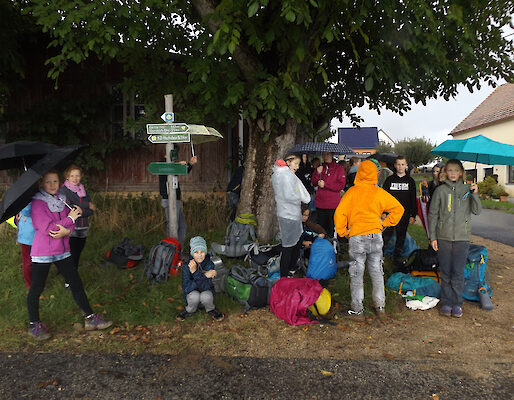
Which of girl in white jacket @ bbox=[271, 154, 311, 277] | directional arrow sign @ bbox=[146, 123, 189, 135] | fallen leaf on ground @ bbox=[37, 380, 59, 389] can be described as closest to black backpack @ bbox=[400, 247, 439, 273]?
girl in white jacket @ bbox=[271, 154, 311, 277]

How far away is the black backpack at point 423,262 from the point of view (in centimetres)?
486

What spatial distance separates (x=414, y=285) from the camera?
4730mm

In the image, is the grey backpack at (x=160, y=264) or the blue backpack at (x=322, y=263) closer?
the blue backpack at (x=322, y=263)

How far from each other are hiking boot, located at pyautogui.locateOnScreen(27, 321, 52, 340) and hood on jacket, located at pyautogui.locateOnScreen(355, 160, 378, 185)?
3.81 meters

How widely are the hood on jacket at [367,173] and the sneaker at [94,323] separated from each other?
10.8 ft

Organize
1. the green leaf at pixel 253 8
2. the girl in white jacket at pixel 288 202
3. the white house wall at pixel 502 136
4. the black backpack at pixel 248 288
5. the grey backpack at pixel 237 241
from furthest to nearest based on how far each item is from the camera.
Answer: the white house wall at pixel 502 136 < the grey backpack at pixel 237 241 < the girl in white jacket at pixel 288 202 < the black backpack at pixel 248 288 < the green leaf at pixel 253 8

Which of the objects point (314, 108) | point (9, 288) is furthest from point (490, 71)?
point (9, 288)

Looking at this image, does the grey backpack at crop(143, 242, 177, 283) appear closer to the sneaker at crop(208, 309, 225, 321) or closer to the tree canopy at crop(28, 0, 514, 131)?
the sneaker at crop(208, 309, 225, 321)

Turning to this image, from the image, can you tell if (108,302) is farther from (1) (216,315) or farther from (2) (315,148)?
(2) (315,148)

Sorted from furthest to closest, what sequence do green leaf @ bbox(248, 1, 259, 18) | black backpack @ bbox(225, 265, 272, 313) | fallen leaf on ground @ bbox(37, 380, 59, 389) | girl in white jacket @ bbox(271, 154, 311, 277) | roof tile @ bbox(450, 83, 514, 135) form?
roof tile @ bbox(450, 83, 514, 135)
girl in white jacket @ bbox(271, 154, 311, 277)
black backpack @ bbox(225, 265, 272, 313)
green leaf @ bbox(248, 1, 259, 18)
fallen leaf on ground @ bbox(37, 380, 59, 389)

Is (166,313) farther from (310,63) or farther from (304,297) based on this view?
(310,63)

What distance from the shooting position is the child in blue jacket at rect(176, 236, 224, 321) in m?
4.07

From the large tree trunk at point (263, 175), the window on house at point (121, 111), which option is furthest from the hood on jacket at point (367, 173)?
the window on house at point (121, 111)

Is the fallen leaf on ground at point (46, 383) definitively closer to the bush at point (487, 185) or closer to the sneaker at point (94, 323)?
the sneaker at point (94, 323)
